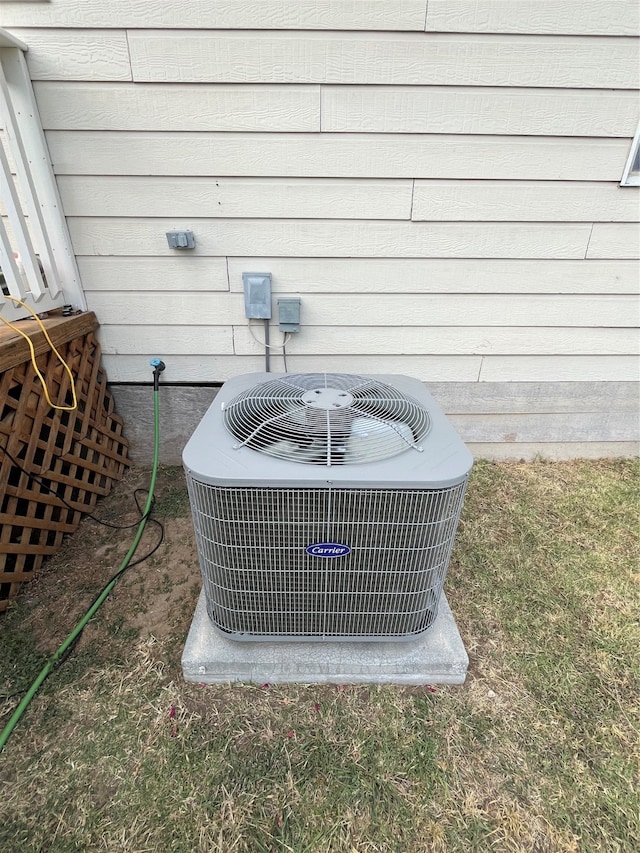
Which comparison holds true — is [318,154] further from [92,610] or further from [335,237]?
[92,610]

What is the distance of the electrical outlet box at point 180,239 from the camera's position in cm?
197

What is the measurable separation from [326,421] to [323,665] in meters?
0.86

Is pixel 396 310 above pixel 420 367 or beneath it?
above

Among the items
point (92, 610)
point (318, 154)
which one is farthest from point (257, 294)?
point (92, 610)

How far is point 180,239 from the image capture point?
6.49ft

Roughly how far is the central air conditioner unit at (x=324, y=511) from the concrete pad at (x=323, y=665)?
93mm

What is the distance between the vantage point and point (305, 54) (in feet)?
5.69

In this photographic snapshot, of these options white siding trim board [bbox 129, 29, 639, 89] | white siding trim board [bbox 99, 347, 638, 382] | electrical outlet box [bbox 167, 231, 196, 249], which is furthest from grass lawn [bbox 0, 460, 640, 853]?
white siding trim board [bbox 129, 29, 639, 89]

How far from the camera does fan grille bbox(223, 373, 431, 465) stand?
1.19 metres

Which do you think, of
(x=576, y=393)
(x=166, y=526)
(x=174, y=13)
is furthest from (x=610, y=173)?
(x=166, y=526)

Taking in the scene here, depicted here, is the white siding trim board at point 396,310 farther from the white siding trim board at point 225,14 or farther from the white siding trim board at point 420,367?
the white siding trim board at point 225,14

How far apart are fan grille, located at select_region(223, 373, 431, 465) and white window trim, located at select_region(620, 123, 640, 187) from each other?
1698mm

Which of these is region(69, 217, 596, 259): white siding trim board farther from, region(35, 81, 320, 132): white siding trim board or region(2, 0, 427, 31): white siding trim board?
region(2, 0, 427, 31): white siding trim board

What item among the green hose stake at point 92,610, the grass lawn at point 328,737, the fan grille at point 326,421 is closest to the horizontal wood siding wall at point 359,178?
the green hose stake at point 92,610
